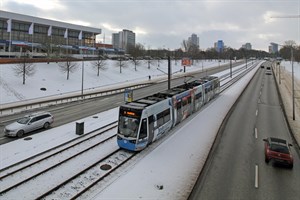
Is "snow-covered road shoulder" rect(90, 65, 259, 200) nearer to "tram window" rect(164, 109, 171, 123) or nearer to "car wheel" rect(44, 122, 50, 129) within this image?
"tram window" rect(164, 109, 171, 123)

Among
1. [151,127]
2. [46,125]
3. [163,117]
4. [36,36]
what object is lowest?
[46,125]

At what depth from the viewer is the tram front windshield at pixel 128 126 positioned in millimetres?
18077

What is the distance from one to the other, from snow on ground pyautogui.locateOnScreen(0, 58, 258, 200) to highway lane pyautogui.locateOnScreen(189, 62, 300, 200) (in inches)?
30.8

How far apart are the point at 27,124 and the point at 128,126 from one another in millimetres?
11285

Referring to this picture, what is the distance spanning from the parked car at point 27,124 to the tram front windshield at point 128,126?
33.9 ft

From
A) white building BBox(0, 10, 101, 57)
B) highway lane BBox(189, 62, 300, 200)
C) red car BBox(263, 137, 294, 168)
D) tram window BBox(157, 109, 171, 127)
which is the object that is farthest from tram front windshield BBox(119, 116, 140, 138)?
white building BBox(0, 10, 101, 57)

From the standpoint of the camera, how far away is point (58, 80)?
57.9 m

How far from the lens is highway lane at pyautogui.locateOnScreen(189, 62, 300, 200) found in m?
13.7

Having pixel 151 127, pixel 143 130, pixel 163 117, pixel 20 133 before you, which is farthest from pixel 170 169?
pixel 20 133

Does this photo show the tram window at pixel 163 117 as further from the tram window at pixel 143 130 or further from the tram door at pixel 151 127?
the tram window at pixel 143 130

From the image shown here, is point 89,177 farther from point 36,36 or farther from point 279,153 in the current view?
point 36,36

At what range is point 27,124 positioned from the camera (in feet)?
78.8

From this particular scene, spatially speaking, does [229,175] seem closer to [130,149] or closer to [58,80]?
[130,149]

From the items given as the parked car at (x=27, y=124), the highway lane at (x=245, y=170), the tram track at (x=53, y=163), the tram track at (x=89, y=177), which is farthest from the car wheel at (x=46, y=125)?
the highway lane at (x=245, y=170)
